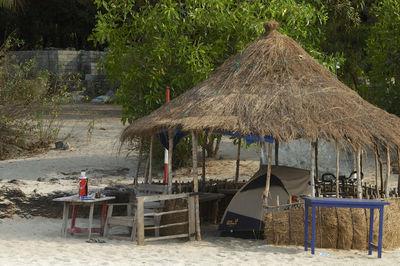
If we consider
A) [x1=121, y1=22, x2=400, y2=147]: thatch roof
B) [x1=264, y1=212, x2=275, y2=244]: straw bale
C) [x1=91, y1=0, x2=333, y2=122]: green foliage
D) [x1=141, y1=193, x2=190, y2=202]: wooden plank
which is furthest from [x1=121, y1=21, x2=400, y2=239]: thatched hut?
[x1=91, y1=0, x2=333, y2=122]: green foliage

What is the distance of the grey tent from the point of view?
10.9 metres

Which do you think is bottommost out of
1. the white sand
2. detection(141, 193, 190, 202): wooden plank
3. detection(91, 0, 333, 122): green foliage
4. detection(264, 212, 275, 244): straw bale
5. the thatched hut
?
the white sand

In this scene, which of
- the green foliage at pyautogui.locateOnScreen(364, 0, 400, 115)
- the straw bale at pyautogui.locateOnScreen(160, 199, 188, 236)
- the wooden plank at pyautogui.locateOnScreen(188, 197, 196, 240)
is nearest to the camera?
the wooden plank at pyautogui.locateOnScreen(188, 197, 196, 240)

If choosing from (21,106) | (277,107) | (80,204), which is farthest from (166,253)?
(21,106)

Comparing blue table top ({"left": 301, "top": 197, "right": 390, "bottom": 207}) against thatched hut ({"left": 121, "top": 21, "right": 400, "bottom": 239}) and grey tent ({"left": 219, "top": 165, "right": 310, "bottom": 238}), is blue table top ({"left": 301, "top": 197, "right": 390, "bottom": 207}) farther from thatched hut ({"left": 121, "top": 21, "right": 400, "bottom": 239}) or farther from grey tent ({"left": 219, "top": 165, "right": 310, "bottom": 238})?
grey tent ({"left": 219, "top": 165, "right": 310, "bottom": 238})

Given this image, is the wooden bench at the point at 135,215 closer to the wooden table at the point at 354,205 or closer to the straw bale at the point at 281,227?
the straw bale at the point at 281,227

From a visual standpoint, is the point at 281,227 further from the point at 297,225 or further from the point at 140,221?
the point at 140,221

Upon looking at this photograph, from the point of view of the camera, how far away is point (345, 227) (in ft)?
32.3

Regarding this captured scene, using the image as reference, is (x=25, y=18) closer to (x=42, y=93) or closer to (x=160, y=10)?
(x=42, y=93)

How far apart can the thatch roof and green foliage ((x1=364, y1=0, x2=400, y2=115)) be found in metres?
6.76

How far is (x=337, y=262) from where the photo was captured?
29.7ft

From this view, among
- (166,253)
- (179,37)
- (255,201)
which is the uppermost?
(179,37)

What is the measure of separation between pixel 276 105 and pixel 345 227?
2.19 metres

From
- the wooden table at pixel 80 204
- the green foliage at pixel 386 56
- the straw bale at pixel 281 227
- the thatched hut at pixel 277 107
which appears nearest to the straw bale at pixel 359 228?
the thatched hut at pixel 277 107
